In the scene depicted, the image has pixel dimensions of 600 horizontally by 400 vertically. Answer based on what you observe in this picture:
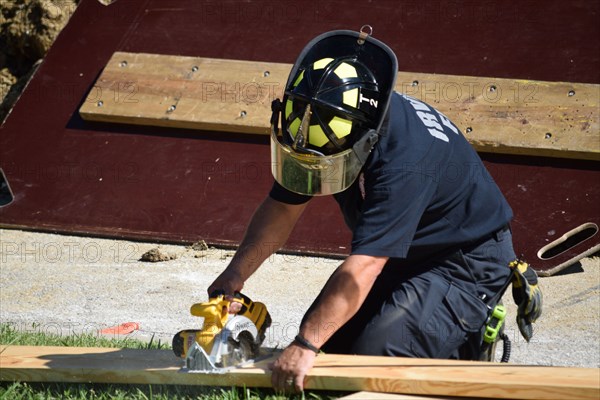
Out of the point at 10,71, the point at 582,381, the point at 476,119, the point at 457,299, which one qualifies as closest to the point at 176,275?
the point at 476,119

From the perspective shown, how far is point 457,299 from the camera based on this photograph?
4.16 metres

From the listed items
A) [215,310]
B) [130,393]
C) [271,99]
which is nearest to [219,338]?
[215,310]

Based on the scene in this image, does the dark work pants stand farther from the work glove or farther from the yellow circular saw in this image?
the yellow circular saw

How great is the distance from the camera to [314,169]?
152 inches

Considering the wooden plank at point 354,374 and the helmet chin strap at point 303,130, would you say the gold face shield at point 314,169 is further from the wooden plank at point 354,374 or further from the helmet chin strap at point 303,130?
the wooden plank at point 354,374

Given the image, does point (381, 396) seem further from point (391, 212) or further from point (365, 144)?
point (365, 144)

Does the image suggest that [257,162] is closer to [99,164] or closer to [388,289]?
[99,164]

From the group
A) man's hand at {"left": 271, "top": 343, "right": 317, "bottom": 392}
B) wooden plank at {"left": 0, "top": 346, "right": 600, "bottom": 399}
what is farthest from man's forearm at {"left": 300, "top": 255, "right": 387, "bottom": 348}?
wooden plank at {"left": 0, "top": 346, "right": 600, "bottom": 399}

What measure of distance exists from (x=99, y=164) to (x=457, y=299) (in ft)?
15.2

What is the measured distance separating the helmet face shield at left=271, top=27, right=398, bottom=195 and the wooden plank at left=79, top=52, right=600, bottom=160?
3.23m

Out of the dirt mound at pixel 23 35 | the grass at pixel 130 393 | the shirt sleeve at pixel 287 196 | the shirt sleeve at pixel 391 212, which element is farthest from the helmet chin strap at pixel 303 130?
the dirt mound at pixel 23 35

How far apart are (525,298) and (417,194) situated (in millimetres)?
883

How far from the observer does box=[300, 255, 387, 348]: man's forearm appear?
11.7 ft

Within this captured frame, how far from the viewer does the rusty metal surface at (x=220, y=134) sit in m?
7.04
